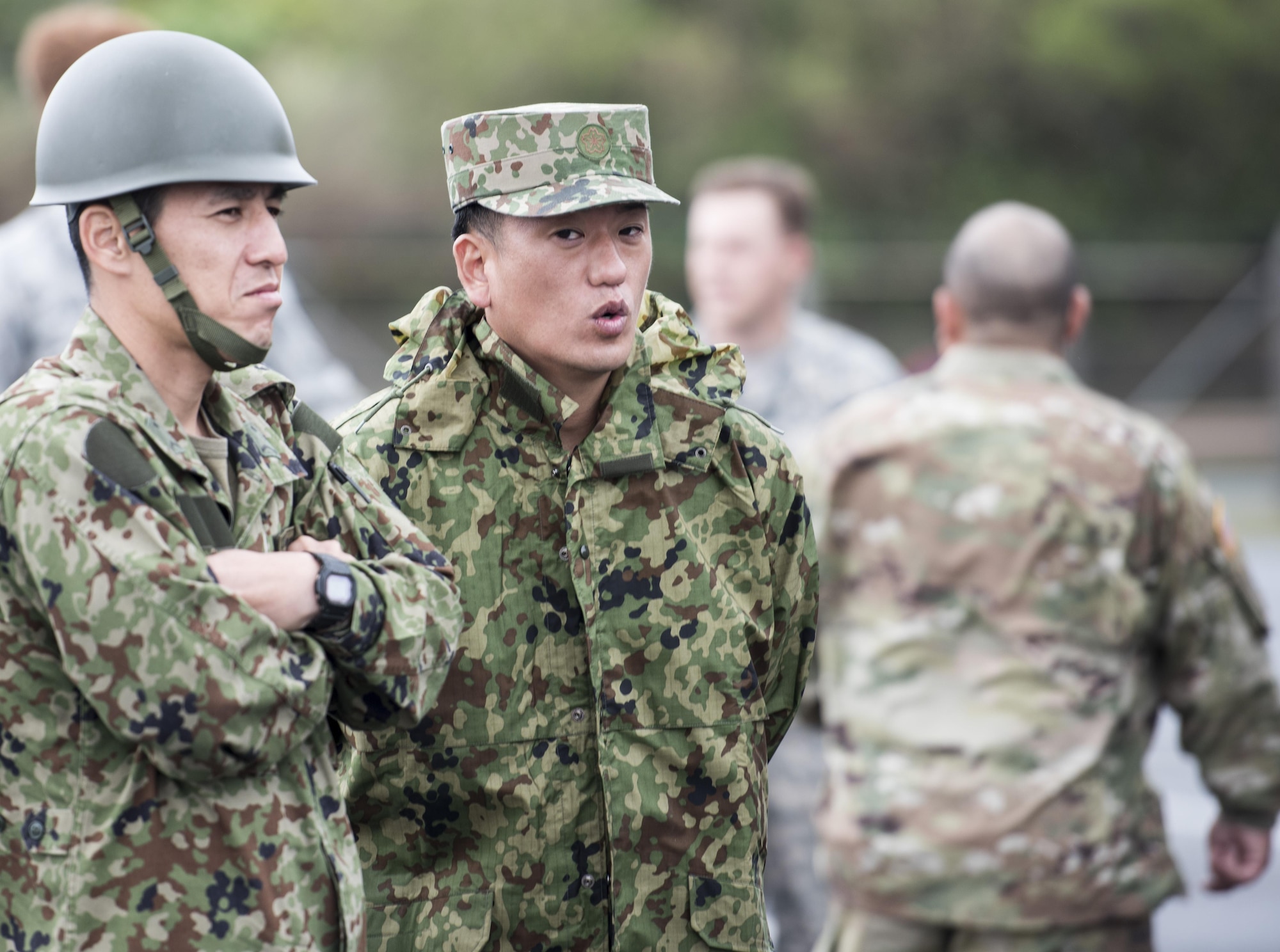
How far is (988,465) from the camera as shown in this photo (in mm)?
4492

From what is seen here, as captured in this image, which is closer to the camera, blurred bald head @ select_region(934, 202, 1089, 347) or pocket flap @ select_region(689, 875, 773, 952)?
pocket flap @ select_region(689, 875, 773, 952)

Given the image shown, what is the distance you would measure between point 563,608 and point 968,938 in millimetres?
1758

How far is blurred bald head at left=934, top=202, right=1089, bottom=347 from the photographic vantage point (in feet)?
15.3

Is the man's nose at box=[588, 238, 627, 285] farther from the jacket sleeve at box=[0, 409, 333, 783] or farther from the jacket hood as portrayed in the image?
the jacket sleeve at box=[0, 409, 333, 783]

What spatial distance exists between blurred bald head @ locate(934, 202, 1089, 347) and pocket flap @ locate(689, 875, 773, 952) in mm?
1900

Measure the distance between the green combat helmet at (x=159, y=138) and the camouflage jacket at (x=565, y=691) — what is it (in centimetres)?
73

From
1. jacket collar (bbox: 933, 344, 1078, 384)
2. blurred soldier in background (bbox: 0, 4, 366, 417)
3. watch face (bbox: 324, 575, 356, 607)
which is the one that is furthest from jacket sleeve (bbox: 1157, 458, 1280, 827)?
blurred soldier in background (bbox: 0, 4, 366, 417)

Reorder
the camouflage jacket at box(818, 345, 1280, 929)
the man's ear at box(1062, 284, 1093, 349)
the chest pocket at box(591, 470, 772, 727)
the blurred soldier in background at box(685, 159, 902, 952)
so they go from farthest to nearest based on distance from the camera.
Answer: the blurred soldier in background at box(685, 159, 902, 952) → the man's ear at box(1062, 284, 1093, 349) → the camouflage jacket at box(818, 345, 1280, 929) → the chest pocket at box(591, 470, 772, 727)

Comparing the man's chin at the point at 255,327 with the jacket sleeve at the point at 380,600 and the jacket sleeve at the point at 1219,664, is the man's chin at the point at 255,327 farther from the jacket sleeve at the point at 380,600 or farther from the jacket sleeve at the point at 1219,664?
the jacket sleeve at the point at 1219,664

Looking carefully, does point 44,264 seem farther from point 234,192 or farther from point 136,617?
point 136,617

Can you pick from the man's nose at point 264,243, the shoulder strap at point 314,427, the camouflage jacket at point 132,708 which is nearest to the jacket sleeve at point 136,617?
the camouflage jacket at point 132,708

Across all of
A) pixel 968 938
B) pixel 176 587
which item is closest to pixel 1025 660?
pixel 968 938

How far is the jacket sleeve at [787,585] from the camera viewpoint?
3547 millimetres

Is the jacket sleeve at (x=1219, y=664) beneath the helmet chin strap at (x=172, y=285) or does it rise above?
beneath
